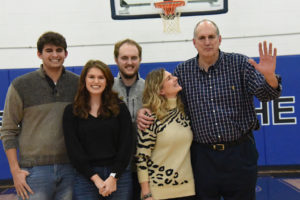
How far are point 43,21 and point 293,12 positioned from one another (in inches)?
166

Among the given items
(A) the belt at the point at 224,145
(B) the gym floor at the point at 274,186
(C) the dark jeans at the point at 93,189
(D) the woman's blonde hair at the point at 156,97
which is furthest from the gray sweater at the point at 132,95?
(B) the gym floor at the point at 274,186

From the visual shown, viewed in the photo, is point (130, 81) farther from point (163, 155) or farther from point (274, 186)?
point (274, 186)

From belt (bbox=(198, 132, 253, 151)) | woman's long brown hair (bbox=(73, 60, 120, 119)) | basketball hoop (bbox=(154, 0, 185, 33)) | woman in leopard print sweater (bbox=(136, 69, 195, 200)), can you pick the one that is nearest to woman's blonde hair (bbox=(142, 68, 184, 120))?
woman in leopard print sweater (bbox=(136, 69, 195, 200))

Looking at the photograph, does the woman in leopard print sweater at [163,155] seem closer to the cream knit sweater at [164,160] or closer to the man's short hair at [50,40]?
the cream knit sweater at [164,160]

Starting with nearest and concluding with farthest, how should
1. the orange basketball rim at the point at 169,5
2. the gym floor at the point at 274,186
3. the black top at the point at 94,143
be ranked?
the black top at the point at 94,143, the gym floor at the point at 274,186, the orange basketball rim at the point at 169,5

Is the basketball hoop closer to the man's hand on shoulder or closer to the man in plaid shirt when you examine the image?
the man in plaid shirt

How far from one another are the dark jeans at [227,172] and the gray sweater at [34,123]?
1052 millimetres

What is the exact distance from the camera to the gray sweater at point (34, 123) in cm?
197

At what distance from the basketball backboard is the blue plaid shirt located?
8.33 feet

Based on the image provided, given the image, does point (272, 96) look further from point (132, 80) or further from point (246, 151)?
point (132, 80)

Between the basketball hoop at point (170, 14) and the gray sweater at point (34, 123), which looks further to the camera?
the basketball hoop at point (170, 14)

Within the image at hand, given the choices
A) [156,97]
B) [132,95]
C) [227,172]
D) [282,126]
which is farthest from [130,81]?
[282,126]

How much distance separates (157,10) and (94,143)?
10.4 ft

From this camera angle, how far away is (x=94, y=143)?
1857 mm
